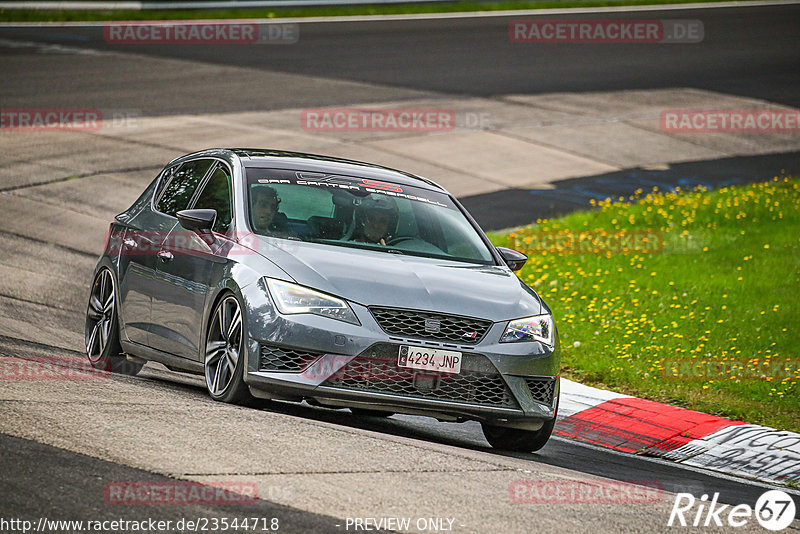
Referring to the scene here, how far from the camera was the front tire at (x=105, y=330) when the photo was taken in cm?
958

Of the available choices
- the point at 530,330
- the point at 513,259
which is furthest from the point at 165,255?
the point at 530,330

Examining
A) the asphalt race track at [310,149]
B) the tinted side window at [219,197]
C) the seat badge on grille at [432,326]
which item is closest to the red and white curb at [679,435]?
the asphalt race track at [310,149]

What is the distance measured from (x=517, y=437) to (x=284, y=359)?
1.84 m

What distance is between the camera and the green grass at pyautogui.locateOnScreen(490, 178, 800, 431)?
10719 millimetres

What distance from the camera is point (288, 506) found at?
552 centimetres

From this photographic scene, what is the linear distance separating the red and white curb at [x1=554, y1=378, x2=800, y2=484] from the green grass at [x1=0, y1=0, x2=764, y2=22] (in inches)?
1038

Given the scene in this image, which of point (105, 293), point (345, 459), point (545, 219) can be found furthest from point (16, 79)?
point (345, 459)

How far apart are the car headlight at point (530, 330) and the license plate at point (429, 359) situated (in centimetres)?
38

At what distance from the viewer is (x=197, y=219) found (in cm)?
833

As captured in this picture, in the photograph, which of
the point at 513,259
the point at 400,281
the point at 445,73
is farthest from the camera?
the point at 445,73

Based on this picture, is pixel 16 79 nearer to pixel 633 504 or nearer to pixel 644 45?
pixel 644 45

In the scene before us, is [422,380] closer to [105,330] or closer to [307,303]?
[307,303]

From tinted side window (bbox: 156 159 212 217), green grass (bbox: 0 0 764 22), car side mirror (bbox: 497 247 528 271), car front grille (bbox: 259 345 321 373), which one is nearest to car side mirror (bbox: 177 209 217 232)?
tinted side window (bbox: 156 159 212 217)

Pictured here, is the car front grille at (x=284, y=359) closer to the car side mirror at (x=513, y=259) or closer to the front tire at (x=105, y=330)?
the car side mirror at (x=513, y=259)
